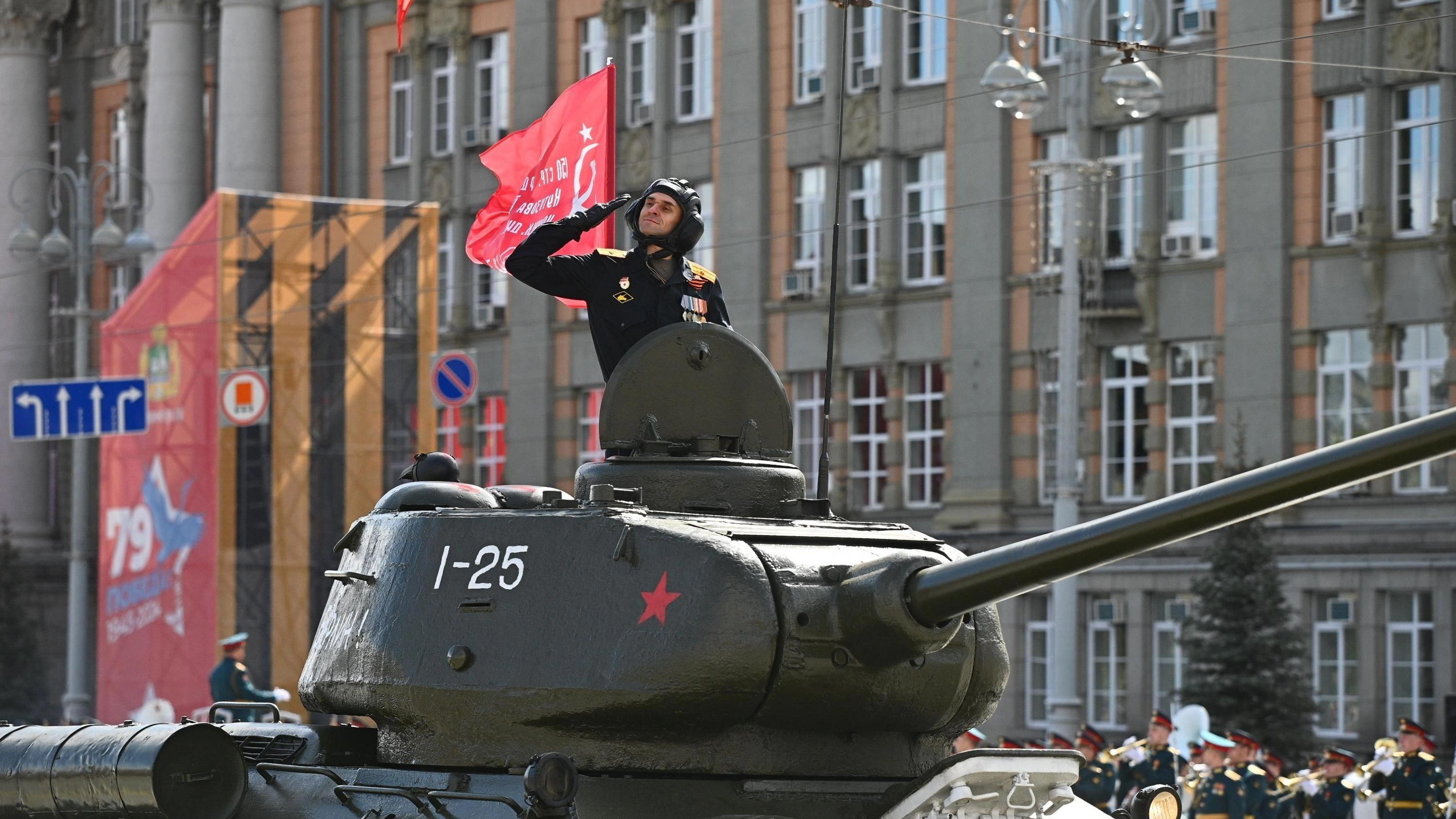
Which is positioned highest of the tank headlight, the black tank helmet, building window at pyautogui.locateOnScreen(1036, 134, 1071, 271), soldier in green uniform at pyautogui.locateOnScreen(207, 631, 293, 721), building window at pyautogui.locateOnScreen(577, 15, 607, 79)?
building window at pyautogui.locateOnScreen(577, 15, 607, 79)

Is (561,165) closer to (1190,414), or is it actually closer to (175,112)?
(1190,414)

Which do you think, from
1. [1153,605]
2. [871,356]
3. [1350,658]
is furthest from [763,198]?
[1350,658]

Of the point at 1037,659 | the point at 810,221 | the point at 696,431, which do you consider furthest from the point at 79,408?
the point at 696,431

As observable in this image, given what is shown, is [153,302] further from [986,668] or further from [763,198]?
[986,668]

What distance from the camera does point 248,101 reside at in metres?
43.5

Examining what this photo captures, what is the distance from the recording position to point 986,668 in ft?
27.1

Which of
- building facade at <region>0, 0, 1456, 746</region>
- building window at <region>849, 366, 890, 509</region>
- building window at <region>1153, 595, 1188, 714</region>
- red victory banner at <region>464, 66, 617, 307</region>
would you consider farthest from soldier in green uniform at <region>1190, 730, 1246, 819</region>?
building window at <region>849, 366, 890, 509</region>

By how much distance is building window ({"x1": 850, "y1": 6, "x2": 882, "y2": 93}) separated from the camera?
3469 cm

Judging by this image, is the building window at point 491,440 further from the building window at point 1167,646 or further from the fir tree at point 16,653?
the building window at point 1167,646

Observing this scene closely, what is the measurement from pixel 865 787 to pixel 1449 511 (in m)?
22.0

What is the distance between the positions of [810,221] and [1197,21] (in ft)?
23.1

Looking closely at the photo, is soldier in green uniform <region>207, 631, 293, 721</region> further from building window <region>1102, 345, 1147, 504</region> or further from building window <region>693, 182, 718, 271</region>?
building window <region>693, 182, 718, 271</region>

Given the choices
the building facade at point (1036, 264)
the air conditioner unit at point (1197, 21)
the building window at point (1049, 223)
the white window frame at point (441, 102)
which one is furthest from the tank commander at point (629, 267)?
the white window frame at point (441, 102)

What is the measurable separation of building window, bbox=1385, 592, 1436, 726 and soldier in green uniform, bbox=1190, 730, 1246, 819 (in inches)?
351
